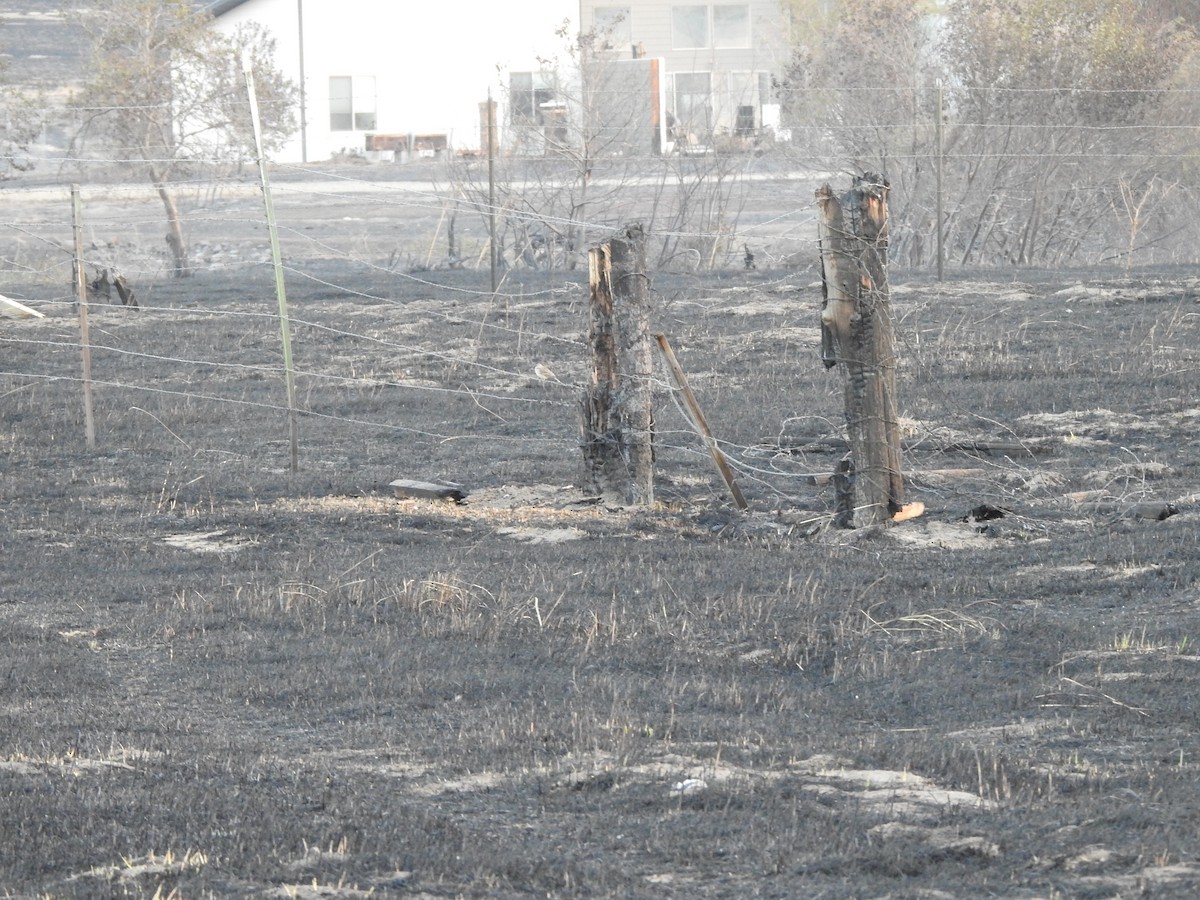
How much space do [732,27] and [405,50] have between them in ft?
33.3

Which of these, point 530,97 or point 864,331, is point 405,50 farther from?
point 864,331

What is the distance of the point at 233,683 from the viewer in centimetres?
641

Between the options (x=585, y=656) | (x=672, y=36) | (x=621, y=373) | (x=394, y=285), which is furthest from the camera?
(x=672, y=36)

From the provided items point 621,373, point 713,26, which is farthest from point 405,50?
point 621,373

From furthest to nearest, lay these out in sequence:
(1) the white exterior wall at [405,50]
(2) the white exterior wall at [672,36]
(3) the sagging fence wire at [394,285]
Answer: (2) the white exterior wall at [672,36]
(1) the white exterior wall at [405,50]
(3) the sagging fence wire at [394,285]

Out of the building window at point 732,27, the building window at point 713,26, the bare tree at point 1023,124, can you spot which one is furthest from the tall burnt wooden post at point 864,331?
the building window at point 732,27

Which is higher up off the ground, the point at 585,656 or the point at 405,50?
the point at 405,50

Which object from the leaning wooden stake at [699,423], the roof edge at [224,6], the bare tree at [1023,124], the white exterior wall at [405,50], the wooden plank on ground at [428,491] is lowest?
the wooden plank on ground at [428,491]

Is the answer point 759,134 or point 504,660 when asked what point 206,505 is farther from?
point 759,134

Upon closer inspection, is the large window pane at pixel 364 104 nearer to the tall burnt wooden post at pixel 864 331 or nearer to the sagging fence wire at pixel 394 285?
the sagging fence wire at pixel 394 285

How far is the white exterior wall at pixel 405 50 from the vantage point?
40.8m

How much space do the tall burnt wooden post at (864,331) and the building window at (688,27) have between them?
38.5 m

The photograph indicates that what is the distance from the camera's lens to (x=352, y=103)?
41500 mm

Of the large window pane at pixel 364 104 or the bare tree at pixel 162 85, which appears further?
the large window pane at pixel 364 104
